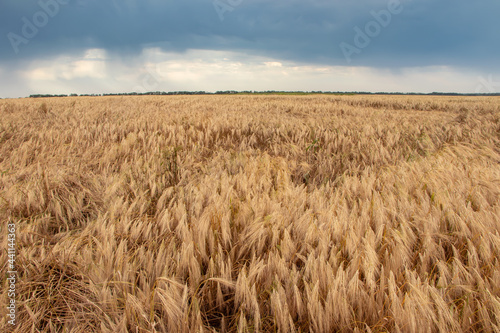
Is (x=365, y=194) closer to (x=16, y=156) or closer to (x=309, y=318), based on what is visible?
(x=309, y=318)

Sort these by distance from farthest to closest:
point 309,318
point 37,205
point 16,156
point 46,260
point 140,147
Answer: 1. point 140,147
2. point 16,156
3. point 37,205
4. point 46,260
5. point 309,318

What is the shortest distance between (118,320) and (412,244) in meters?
1.25

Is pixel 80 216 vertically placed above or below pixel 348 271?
below

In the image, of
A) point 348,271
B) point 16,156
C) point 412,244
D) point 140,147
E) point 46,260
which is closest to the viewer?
point 348,271

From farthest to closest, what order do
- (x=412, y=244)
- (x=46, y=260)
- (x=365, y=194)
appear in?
(x=365, y=194)
(x=412, y=244)
(x=46, y=260)

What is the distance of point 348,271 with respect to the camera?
0.94 m

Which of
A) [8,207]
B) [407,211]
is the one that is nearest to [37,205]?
[8,207]

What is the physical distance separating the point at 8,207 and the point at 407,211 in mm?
2394

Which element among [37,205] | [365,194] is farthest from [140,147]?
[365,194]

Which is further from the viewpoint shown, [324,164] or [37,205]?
[324,164]

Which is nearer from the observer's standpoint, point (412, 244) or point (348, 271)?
point (348, 271)

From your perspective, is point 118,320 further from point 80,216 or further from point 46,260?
point 80,216

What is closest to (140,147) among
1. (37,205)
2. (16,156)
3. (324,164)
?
(16,156)

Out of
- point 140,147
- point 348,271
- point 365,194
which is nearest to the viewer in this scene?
point 348,271
